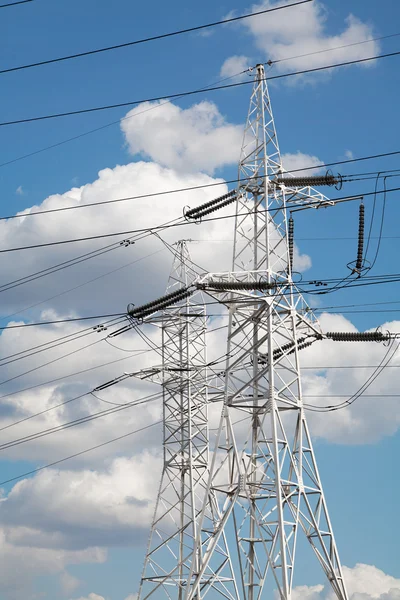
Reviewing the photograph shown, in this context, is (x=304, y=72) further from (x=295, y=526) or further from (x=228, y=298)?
(x=295, y=526)

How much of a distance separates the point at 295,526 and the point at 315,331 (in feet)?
25.5

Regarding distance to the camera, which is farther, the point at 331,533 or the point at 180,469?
the point at 180,469

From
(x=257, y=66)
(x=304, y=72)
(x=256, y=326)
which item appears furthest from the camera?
(x=257, y=66)

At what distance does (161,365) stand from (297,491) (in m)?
16.8

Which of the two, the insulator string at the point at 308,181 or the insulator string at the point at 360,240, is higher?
the insulator string at the point at 308,181

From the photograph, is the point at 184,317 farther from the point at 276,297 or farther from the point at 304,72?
the point at 304,72

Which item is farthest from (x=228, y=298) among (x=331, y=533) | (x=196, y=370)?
(x=196, y=370)

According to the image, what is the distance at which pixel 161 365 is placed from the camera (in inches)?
2106

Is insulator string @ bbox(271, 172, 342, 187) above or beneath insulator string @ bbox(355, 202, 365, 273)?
above

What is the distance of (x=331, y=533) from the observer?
38.4 m

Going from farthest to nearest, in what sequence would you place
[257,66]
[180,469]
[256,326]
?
[180,469]
[257,66]
[256,326]

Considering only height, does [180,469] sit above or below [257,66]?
below

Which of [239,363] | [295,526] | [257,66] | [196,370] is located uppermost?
[257,66]

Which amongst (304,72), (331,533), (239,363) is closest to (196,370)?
(239,363)
